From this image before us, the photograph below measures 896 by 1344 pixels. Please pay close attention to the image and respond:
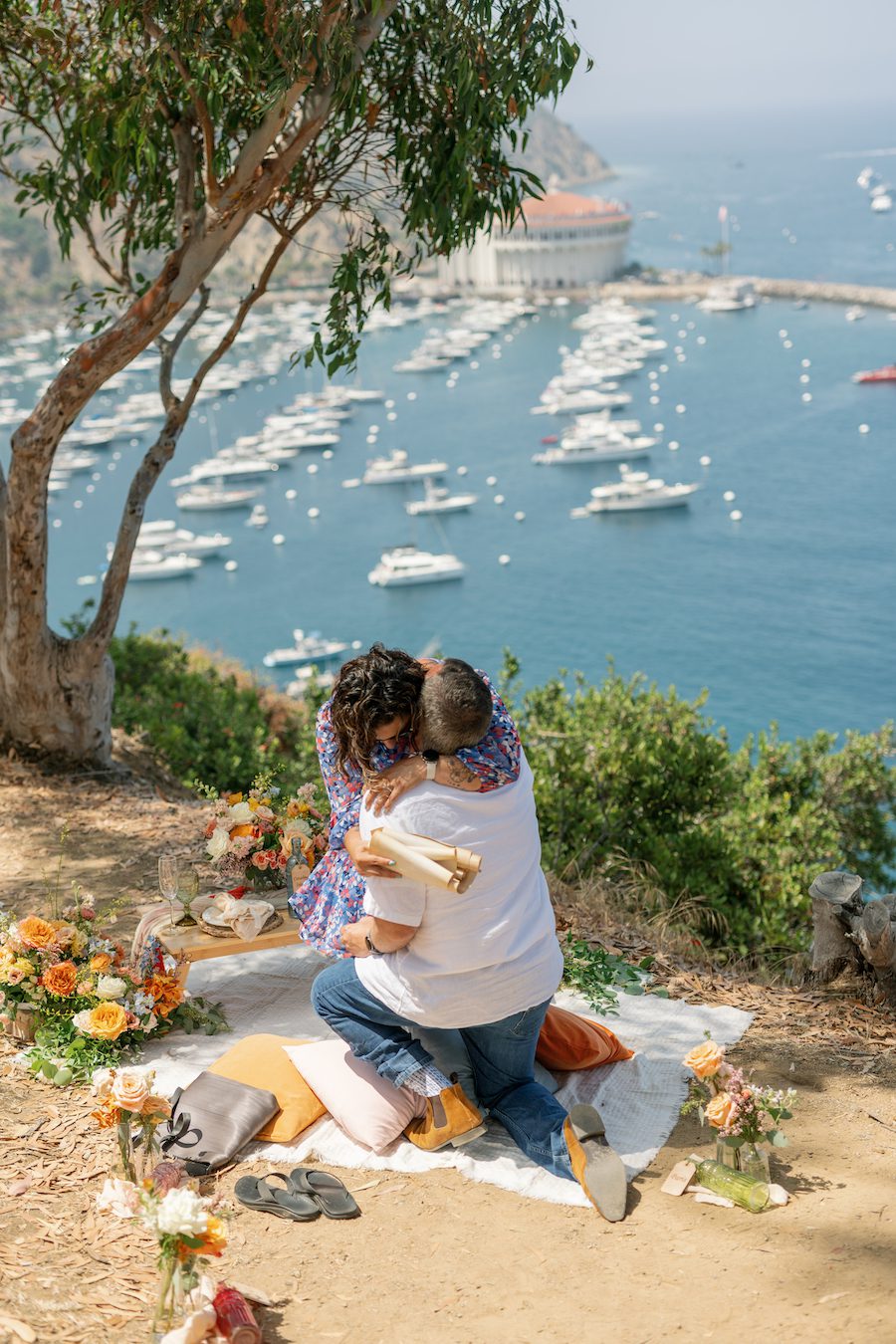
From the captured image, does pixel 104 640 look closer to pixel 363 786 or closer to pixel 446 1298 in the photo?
pixel 363 786

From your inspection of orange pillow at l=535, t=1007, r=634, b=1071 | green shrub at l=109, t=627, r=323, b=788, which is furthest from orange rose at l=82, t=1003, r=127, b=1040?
green shrub at l=109, t=627, r=323, b=788

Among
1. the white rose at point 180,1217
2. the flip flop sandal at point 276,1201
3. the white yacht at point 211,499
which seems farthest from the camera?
the white yacht at point 211,499

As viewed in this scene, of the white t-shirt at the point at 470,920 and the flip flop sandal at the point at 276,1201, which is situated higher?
the white t-shirt at the point at 470,920

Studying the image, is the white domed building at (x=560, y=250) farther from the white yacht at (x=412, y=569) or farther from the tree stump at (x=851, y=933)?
the tree stump at (x=851, y=933)

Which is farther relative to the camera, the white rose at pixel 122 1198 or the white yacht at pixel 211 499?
the white yacht at pixel 211 499

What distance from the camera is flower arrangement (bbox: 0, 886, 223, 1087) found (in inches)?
150

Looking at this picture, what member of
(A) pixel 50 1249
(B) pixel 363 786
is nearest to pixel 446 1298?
(A) pixel 50 1249

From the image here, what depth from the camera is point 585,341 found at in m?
82.7

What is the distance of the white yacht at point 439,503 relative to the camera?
5781cm

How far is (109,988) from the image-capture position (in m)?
3.78

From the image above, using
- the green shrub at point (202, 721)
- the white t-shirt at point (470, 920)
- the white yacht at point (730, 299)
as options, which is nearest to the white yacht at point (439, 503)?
the white yacht at point (730, 299)

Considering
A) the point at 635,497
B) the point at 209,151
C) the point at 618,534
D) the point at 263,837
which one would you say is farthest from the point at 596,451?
the point at 263,837

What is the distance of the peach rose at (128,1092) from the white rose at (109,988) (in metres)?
0.67

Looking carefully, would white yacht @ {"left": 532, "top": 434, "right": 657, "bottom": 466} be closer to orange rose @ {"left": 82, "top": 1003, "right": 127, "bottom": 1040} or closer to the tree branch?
the tree branch
